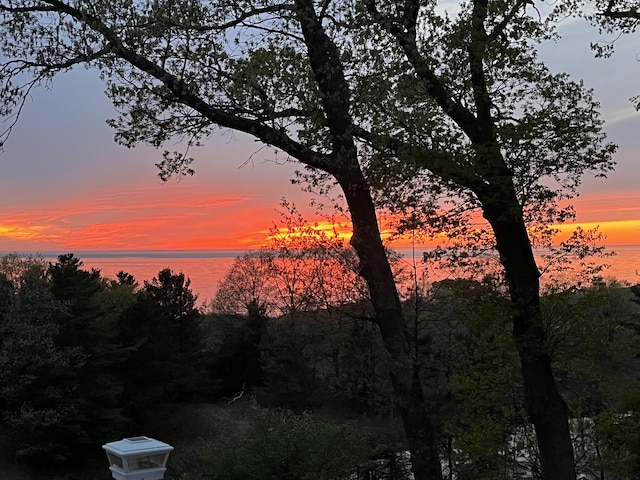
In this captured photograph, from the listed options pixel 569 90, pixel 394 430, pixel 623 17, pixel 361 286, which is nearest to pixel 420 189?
pixel 569 90

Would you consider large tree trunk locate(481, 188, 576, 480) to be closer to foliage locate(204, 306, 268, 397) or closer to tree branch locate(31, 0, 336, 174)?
tree branch locate(31, 0, 336, 174)

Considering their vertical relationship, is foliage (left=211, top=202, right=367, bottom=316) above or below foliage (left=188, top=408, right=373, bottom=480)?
A: above

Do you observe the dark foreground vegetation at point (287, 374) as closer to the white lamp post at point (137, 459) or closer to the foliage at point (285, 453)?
the foliage at point (285, 453)

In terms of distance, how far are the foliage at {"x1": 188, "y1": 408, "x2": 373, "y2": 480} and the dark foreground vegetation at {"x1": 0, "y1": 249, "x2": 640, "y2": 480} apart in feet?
0.06

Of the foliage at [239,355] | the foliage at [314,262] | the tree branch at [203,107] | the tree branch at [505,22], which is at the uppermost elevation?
the tree branch at [505,22]

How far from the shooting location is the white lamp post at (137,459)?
3574mm

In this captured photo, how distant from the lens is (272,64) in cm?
581

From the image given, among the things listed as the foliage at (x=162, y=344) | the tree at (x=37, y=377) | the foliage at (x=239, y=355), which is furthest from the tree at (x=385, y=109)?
the foliage at (x=239, y=355)

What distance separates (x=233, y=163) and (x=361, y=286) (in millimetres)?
4695

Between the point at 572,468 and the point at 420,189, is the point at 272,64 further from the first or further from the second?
the point at 572,468

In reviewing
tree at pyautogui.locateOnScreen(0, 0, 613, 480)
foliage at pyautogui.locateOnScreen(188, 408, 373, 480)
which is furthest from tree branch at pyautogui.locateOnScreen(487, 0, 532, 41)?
foliage at pyautogui.locateOnScreen(188, 408, 373, 480)

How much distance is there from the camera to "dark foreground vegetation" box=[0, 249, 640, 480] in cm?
671

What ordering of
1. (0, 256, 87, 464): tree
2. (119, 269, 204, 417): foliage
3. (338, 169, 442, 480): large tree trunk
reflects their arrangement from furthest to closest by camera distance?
(119, 269, 204, 417): foliage → (0, 256, 87, 464): tree → (338, 169, 442, 480): large tree trunk

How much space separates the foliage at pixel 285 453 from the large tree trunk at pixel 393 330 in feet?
2.62
